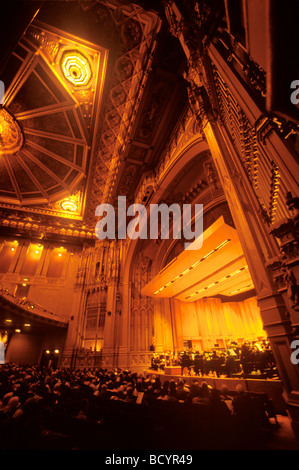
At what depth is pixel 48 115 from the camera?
37.9 ft

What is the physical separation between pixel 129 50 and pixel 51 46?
365cm

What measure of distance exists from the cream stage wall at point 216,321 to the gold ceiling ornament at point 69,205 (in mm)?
12342

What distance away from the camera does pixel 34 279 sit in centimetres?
1755

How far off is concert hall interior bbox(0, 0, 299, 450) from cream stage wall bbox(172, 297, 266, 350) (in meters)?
0.16

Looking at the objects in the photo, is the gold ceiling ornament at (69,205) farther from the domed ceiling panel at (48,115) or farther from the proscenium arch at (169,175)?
the proscenium arch at (169,175)

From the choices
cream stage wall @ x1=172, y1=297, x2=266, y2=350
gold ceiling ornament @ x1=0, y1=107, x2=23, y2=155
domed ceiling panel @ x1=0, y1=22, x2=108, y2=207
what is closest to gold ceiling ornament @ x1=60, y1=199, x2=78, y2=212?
domed ceiling panel @ x1=0, y1=22, x2=108, y2=207

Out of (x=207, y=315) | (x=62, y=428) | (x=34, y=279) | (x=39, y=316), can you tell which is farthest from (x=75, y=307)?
(x=62, y=428)

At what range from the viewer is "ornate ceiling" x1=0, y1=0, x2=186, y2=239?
26.5 ft

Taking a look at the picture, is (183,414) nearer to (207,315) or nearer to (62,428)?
(62,428)

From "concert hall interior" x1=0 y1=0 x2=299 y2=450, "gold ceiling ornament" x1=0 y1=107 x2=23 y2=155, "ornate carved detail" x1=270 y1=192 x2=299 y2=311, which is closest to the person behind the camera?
"ornate carved detail" x1=270 y1=192 x2=299 y2=311

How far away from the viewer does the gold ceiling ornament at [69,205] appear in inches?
670

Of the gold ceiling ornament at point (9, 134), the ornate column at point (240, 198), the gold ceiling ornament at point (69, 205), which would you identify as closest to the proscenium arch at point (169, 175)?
the ornate column at point (240, 198)

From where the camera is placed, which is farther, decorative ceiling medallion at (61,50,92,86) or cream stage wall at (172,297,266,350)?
cream stage wall at (172,297,266,350)

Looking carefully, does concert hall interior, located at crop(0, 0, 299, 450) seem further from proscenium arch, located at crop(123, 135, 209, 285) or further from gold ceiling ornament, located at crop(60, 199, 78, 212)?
gold ceiling ornament, located at crop(60, 199, 78, 212)
